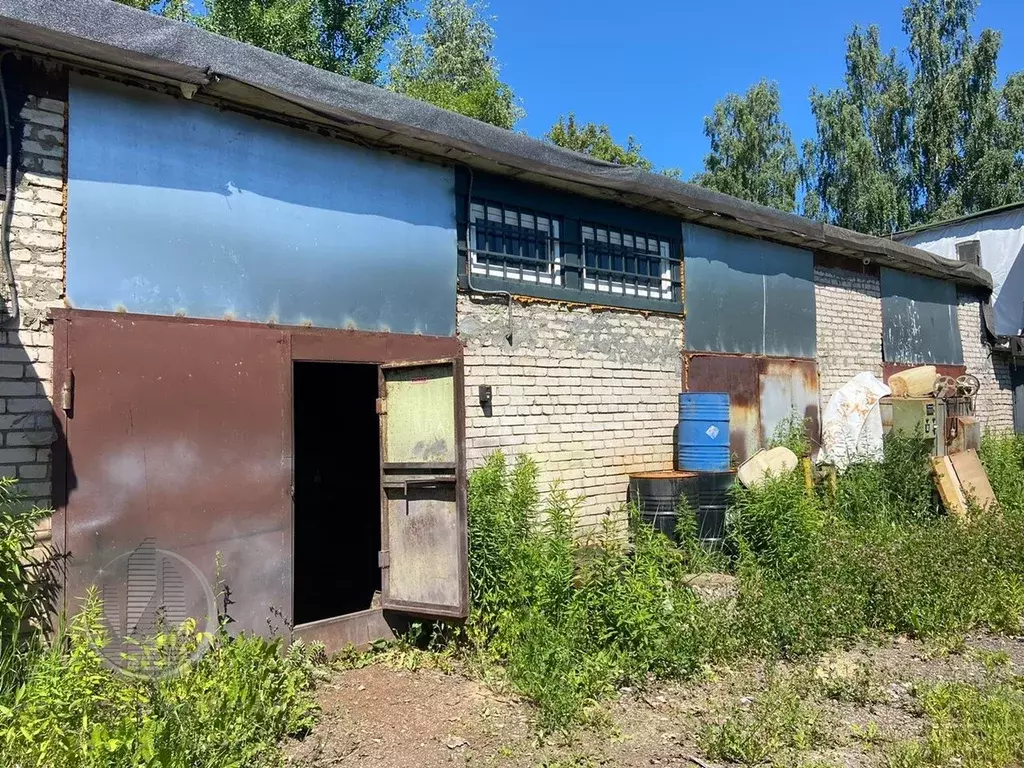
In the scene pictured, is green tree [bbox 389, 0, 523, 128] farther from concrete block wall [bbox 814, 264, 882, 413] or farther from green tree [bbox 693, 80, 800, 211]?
concrete block wall [bbox 814, 264, 882, 413]

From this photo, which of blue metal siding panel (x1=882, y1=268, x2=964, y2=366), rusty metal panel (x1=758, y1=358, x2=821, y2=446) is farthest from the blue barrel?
blue metal siding panel (x1=882, y1=268, x2=964, y2=366)

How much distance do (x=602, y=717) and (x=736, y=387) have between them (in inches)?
208

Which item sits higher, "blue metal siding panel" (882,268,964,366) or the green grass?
"blue metal siding panel" (882,268,964,366)

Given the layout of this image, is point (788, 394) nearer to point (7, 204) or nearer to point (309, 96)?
point (309, 96)

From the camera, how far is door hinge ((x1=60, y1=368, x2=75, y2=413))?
13.9 feet

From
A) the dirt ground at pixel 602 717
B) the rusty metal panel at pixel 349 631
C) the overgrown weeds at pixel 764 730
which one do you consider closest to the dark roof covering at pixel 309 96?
the rusty metal panel at pixel 349 631

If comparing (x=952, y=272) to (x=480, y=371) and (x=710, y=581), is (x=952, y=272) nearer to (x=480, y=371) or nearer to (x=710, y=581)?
(x=710, y=581)

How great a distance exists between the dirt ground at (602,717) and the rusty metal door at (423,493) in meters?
0.54

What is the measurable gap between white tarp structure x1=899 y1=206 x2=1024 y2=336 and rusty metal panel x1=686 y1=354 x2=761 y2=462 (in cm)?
724

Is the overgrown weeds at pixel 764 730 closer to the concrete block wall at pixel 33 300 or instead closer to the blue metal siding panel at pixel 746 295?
the concrete block wall at pixel 33 300

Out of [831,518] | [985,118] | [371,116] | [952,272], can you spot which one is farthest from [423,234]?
[985,118]

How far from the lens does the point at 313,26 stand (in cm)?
1839

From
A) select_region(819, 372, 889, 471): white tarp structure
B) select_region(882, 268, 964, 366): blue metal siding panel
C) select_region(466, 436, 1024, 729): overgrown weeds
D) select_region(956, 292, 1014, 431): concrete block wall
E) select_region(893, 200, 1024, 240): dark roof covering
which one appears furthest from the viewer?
select_region(893, 200, 1024, 240): dark roof covering

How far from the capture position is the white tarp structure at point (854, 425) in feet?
30.5
